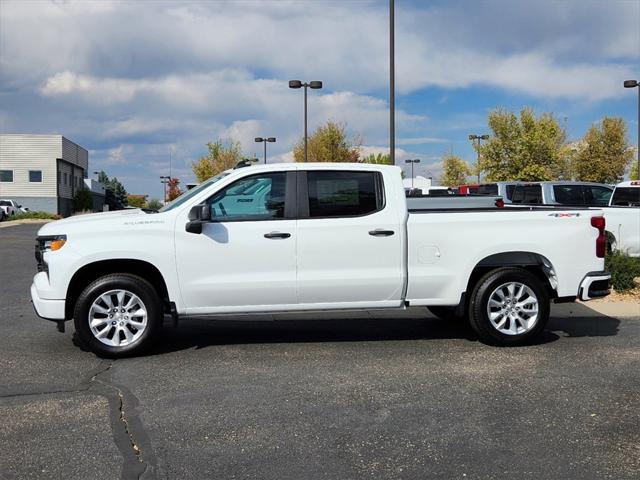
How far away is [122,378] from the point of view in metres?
5.81

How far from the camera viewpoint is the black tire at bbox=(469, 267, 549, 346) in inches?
272

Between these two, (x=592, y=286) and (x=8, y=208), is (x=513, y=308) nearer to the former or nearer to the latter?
(x=592, y=286)

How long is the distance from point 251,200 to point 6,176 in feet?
195

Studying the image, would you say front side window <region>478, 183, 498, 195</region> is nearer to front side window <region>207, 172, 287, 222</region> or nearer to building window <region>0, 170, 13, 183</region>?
front side window <region>207, 172, 287, 222</region>

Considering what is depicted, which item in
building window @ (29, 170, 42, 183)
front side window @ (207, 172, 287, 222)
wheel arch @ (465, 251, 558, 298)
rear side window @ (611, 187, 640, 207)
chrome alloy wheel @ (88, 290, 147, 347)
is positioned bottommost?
chrome alloy wheel @ (88, 290, 147, 347)

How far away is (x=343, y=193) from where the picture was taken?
688cm

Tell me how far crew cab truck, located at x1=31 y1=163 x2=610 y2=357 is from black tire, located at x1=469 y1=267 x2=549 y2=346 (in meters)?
0.01

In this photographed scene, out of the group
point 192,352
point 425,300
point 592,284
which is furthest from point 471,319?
point 192,352

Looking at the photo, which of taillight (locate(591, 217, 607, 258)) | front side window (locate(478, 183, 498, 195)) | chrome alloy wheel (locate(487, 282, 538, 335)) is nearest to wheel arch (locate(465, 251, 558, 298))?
chrome alloy wheel (locate(487, 282, 538, 335))

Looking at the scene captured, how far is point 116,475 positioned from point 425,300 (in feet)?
12.8

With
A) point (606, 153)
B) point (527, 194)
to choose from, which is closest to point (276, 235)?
point (527, 194)

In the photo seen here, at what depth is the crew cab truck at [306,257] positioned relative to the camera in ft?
21.1

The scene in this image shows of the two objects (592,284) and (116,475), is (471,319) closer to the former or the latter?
(592,284)

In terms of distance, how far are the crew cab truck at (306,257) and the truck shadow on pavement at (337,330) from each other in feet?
2.06
